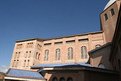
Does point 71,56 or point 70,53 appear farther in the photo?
point 70,53

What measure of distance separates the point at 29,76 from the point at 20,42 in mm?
19652

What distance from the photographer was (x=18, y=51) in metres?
35.8

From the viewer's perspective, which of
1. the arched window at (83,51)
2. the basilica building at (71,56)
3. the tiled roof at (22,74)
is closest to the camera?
the basilica building at (71,56)

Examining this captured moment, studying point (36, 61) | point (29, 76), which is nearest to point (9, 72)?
point (29, 76)

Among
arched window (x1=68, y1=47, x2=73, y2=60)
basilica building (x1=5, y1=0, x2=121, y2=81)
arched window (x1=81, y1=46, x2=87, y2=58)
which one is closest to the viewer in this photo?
basilica building (x1=5, y1=0, x2=121, y2=81)

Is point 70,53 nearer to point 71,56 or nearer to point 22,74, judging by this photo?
point 71,56

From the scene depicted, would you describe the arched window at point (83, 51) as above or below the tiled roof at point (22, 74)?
above

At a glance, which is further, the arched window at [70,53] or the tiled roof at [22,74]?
the arched window at [70,53]

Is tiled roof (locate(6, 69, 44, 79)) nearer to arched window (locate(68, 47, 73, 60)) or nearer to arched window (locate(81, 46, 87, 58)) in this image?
arched window (locate(68, 47, 73, 60))

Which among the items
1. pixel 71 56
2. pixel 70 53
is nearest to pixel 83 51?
pixel 71 56

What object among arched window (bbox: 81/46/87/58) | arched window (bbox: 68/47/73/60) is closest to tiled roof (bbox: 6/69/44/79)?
arched window (bbox: 68/47/73/60)

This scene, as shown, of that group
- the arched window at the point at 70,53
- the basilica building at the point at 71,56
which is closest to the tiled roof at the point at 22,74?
the basilica building at the point at 71,56

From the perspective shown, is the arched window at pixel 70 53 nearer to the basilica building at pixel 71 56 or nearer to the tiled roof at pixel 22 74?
the basilica building at pixel 71 56

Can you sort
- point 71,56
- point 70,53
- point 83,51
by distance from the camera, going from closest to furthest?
point 83,51, point 71,56, point 70,53
